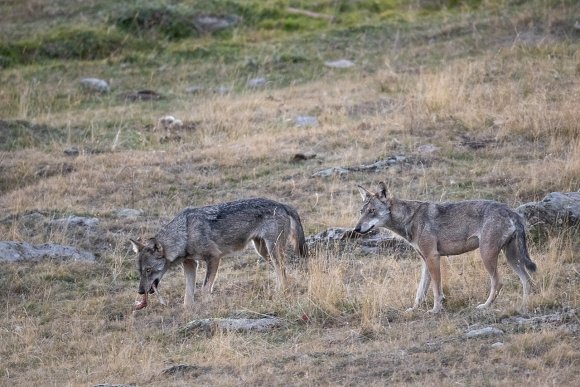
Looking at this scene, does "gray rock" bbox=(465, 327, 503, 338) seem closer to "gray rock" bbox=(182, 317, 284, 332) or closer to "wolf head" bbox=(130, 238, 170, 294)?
"gray rock" bbox=(182, 317, 284, 332)

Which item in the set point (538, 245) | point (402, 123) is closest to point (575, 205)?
point (538, 245)

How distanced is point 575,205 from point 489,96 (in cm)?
694

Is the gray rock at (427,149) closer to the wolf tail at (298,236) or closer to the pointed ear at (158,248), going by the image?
the wolf tail at (298,236)

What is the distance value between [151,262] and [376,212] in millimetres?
2834

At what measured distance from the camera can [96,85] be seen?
23609 mm

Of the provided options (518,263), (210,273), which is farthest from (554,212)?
(210,273)

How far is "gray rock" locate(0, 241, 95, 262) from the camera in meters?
13.8

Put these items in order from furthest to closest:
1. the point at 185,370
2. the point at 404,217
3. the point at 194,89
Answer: the point at 194,89 < the point at 404,217 < the point at 185,370

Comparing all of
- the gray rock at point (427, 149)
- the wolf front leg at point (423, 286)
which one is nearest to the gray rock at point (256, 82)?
the gray rock at point (427, 149)

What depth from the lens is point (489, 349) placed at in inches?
362

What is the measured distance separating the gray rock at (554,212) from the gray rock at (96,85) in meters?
13.0

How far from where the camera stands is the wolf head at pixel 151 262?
40.5 ft

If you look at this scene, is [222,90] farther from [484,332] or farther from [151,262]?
[484,332]

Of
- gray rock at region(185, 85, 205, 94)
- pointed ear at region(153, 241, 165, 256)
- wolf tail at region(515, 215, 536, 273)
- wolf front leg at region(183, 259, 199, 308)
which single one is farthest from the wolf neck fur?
gray rock at region(185, 85, 205, 94)
